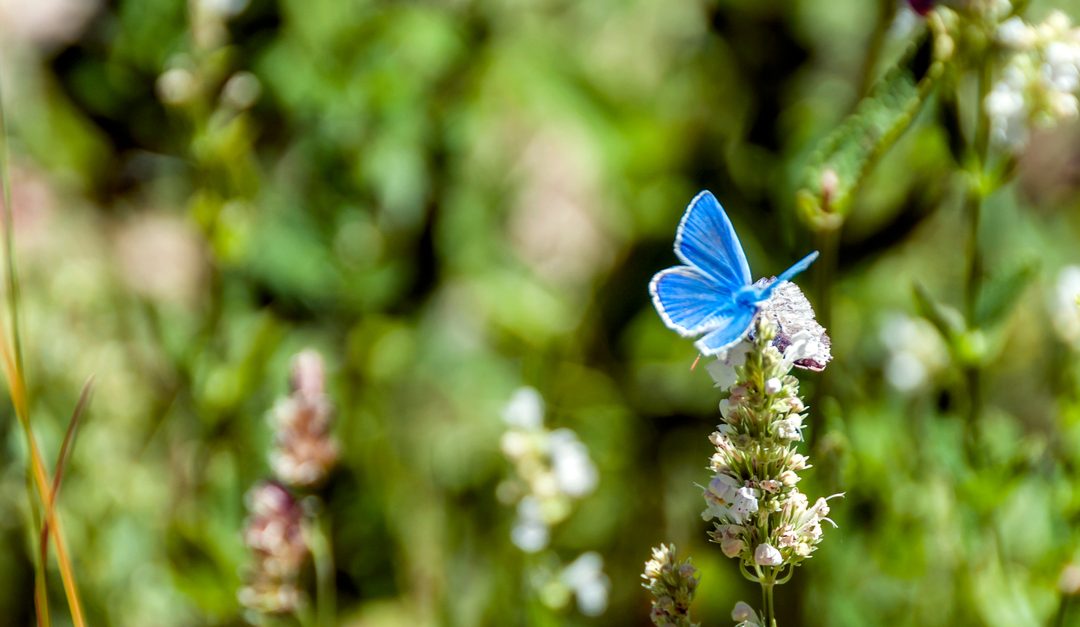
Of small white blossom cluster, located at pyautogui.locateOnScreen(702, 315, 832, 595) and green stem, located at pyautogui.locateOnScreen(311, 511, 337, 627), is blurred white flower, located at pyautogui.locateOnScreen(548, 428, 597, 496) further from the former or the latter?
small white blossom cluster, located at pyautogui.locateOnScreen(702, 315, 832, 595)

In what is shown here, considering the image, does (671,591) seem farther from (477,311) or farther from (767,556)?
(477,311)

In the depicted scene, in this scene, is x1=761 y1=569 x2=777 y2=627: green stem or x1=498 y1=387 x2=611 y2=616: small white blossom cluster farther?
x1=498 y1=387 x2=611 y2=616: small white blossom cluster

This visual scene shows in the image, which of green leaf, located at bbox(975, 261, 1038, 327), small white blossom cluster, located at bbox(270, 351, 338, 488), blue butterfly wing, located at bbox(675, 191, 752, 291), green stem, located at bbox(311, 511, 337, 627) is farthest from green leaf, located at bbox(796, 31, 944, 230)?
green stem, located at bbox(311, 511, 337, 627)

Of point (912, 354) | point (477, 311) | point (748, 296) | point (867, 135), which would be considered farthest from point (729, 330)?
point (477, 311)

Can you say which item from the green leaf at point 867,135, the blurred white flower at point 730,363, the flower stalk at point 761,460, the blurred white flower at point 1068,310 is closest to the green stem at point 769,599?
the flower stalk at point 761,460

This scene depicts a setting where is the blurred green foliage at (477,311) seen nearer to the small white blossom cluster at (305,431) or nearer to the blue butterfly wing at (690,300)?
the small white blossom cluster at (305,431)

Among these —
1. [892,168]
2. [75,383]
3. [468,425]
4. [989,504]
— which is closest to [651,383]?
[468,425]
